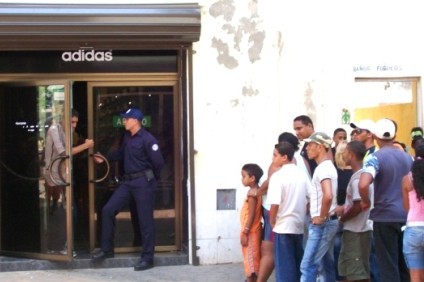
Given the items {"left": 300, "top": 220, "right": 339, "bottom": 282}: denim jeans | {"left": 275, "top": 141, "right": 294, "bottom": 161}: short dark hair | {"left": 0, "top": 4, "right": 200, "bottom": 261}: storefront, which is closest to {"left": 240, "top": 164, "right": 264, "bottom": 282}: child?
{"left": 275, "top": 141, "right": 294, "bottom": 161}: short dark hair

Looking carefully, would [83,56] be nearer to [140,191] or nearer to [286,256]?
[140,191]

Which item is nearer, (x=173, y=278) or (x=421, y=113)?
(x=173, y=278)

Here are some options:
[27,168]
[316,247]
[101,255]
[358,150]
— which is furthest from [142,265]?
[358,150]

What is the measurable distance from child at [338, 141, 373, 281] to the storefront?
8.21 ft

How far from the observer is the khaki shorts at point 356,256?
6500 millimetres

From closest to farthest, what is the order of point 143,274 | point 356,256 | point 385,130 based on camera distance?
point 385,130 → point 356,256 → point 143,274

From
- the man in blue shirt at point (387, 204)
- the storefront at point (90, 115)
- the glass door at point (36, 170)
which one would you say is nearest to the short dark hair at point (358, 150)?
the man in blue shirt at point (387, 204)

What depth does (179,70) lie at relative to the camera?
8.64 meters

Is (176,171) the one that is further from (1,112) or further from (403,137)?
(403,137)

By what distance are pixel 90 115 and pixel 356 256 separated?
396 centimetres

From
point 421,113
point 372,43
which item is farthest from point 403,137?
point 372,43

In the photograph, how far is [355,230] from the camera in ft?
21.4

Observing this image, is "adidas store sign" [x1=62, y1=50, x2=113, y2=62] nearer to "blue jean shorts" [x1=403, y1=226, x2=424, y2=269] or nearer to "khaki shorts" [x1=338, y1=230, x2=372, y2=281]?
"khaki shorts" [x1=338, y1=230, x2=372, y2=281]

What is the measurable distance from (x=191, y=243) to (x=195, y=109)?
168cm
